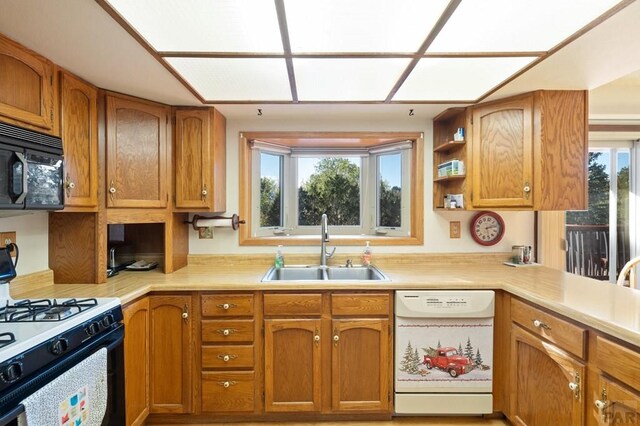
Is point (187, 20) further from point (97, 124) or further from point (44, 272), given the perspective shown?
point (44, 272)

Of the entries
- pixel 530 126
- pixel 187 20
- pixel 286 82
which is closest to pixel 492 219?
pixel 530 126

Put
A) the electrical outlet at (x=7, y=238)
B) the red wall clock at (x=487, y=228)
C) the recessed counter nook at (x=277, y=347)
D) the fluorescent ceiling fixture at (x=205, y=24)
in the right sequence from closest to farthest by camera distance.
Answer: the fluorescent ceiling fixture at (x=205, y=24), the electrical outlet at (x=7, y=238), the recessed counter nook at (x=277, y=347), the red wall clock at (x=487, y=228)

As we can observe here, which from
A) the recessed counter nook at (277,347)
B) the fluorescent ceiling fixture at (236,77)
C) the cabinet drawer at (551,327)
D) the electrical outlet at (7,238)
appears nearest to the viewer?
the cabinet drawer at (551,327)

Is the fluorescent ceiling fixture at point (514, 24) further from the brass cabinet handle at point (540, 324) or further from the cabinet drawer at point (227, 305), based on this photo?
the cabinet drawer at point (227, 305)

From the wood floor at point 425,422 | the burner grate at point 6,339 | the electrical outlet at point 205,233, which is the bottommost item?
the wood floor at point 425,422

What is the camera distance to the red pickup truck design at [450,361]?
1814mm

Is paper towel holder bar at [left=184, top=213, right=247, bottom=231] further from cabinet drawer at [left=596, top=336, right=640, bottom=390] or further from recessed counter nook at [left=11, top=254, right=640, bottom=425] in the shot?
cabinet drawer at [left=596, top=336, right=640, bottom=390]

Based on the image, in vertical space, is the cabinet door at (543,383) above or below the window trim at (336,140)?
below

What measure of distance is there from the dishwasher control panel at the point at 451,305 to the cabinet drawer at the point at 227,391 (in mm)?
1038

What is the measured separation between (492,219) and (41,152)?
2.83 meters

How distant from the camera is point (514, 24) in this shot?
3.83 ft

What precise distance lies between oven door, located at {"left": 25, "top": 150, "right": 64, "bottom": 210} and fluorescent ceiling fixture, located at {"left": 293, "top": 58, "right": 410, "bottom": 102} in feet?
3.95

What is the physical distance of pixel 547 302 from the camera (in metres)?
1.45

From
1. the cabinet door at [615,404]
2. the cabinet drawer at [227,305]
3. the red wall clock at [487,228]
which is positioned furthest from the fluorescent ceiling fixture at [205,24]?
the red wall clock at [487,228]
